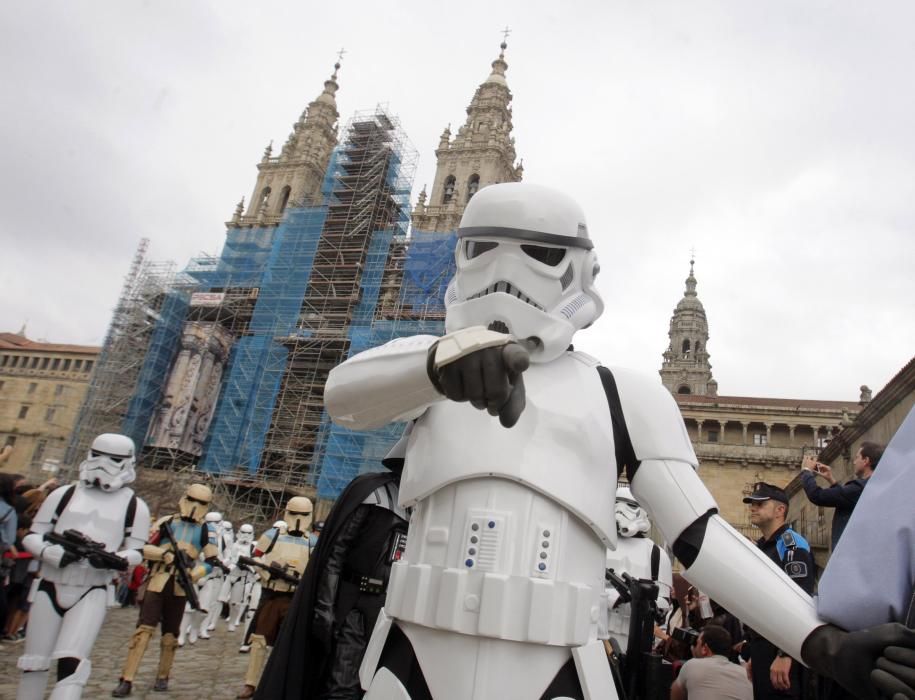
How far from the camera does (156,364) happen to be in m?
33.2

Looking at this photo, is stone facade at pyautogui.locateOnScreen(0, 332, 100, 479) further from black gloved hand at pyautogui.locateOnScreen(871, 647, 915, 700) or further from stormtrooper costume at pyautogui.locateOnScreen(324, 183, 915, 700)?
black gloved hand at pyautogui.locateOnScreen(871, 647, 915, 700)

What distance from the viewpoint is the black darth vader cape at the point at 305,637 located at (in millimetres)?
2406

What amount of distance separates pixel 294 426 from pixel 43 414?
25.0 m

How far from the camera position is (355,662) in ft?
8.54

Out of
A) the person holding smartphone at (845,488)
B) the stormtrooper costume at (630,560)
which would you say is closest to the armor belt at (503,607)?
the person holding smartphone at (845,488)

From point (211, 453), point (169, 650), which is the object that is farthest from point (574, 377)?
point (211, 453)

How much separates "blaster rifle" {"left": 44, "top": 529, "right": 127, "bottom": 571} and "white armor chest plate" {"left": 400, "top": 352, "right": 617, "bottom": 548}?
3094 mm

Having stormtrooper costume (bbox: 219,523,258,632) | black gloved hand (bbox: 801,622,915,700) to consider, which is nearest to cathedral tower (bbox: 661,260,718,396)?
stormtrooper costume (bbox: 219,523,258,632)

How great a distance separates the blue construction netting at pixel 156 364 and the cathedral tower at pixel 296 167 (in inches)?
387

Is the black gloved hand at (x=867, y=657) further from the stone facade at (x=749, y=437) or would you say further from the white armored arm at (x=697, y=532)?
the stone facade at (x=749, y=437)

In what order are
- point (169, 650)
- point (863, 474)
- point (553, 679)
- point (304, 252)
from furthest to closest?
point (304, 252), point (169, 650), point (863, 474), point (553, 679)

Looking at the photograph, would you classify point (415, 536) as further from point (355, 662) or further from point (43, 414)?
point (43, 414)

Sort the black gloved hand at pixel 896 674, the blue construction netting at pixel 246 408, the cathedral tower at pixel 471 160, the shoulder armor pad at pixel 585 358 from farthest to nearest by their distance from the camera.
Answer: 1. the cathedral tower at pixel 471 160
2. the blue construction netting at pixel 246 408
3. the shoulder armor pad at pixel 585 358
4. the black gloved hand at pixel 896 674

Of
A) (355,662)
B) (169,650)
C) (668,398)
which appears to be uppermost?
(668,398)
